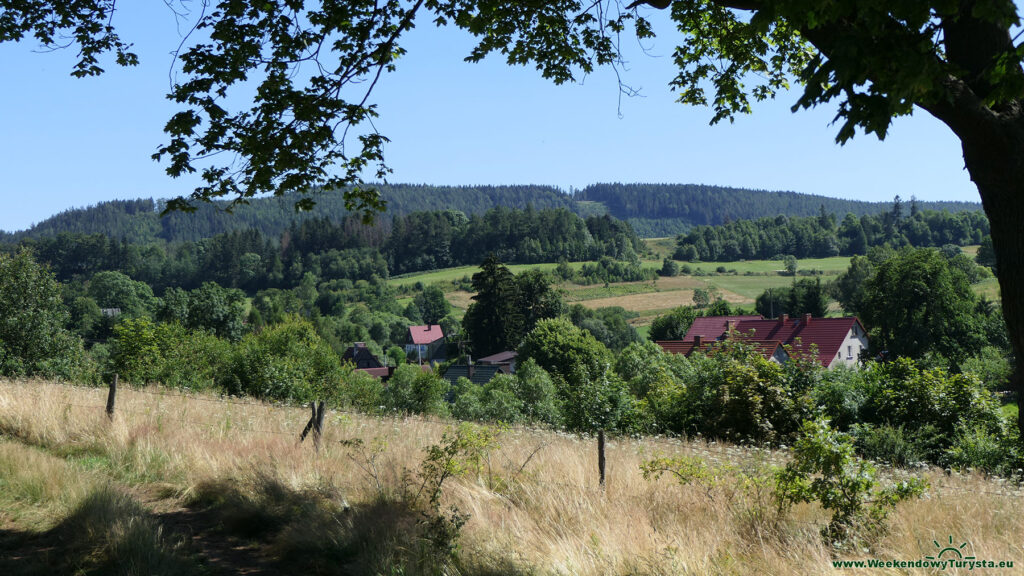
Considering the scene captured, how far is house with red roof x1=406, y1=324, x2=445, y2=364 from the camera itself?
11488 cm

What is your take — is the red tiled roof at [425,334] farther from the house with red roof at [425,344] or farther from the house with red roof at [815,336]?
the house with red roof at [815,336]

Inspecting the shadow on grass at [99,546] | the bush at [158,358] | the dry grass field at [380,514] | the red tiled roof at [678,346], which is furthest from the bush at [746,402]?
the red tiled roof at [678,346]

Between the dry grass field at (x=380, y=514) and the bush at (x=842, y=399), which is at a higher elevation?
the dry grass field at (x=380, y=514)

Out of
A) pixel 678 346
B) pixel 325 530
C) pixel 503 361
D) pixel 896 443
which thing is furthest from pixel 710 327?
pixel 325 530

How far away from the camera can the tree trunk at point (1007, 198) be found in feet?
13.8

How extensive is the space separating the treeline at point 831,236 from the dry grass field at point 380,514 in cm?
17642

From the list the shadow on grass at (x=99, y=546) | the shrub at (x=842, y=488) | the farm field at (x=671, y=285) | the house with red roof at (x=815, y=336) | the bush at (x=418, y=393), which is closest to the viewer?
the shrub at (x=842, y=488)

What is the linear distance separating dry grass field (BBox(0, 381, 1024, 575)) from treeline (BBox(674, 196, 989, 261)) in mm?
176418

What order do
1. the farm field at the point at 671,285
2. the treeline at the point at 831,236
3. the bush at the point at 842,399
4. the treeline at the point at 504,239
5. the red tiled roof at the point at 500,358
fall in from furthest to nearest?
1. the treeline at the point at 831,236
2. the treeline at the point at 504,239
3. the farm field at the point at 671,285
4. the red tiled roof at the point at 500,358
5. the bush at the point at 842,399

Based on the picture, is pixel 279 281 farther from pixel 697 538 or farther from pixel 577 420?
pixel 697 538

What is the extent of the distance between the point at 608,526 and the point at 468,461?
180cm

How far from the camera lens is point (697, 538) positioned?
527 centimetres

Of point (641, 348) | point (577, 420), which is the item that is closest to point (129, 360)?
point (577, 420)

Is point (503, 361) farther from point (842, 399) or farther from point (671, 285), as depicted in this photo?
point (671, 285)
